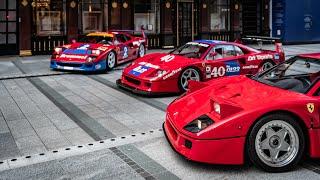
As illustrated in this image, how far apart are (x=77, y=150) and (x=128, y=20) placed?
1459cm

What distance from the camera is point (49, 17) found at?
18.0 m

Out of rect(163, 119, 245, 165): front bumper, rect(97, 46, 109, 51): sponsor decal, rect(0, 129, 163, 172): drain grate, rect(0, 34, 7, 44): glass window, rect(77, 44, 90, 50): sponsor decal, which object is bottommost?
rect(0, 129, 163, 172): drain grate

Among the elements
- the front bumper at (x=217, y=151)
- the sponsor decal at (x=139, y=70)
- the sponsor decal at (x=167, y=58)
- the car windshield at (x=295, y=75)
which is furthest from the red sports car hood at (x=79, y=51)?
the front bumper at (x=217, y=151)

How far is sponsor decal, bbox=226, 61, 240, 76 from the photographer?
33.2 feet

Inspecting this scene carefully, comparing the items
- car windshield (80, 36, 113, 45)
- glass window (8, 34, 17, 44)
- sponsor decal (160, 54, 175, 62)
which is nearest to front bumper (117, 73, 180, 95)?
sponsor decal (160, 54, 175, 62)

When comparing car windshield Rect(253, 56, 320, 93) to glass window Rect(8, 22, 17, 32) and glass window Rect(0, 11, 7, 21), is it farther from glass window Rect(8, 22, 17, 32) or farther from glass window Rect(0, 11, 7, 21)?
glass window Rect(0, 11, 7, 21)

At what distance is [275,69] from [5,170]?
3.81 metres

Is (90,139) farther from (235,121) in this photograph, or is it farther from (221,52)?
(221,52)

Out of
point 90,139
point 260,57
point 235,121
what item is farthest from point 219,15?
point 235,121

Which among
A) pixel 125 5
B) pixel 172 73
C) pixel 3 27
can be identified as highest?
pixel 125 5

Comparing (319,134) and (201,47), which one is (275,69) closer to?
(319,134)

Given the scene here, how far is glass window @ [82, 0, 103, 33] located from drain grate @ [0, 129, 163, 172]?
43.8 ft

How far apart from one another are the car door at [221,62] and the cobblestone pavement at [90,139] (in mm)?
1531

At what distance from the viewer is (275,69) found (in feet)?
20.0
